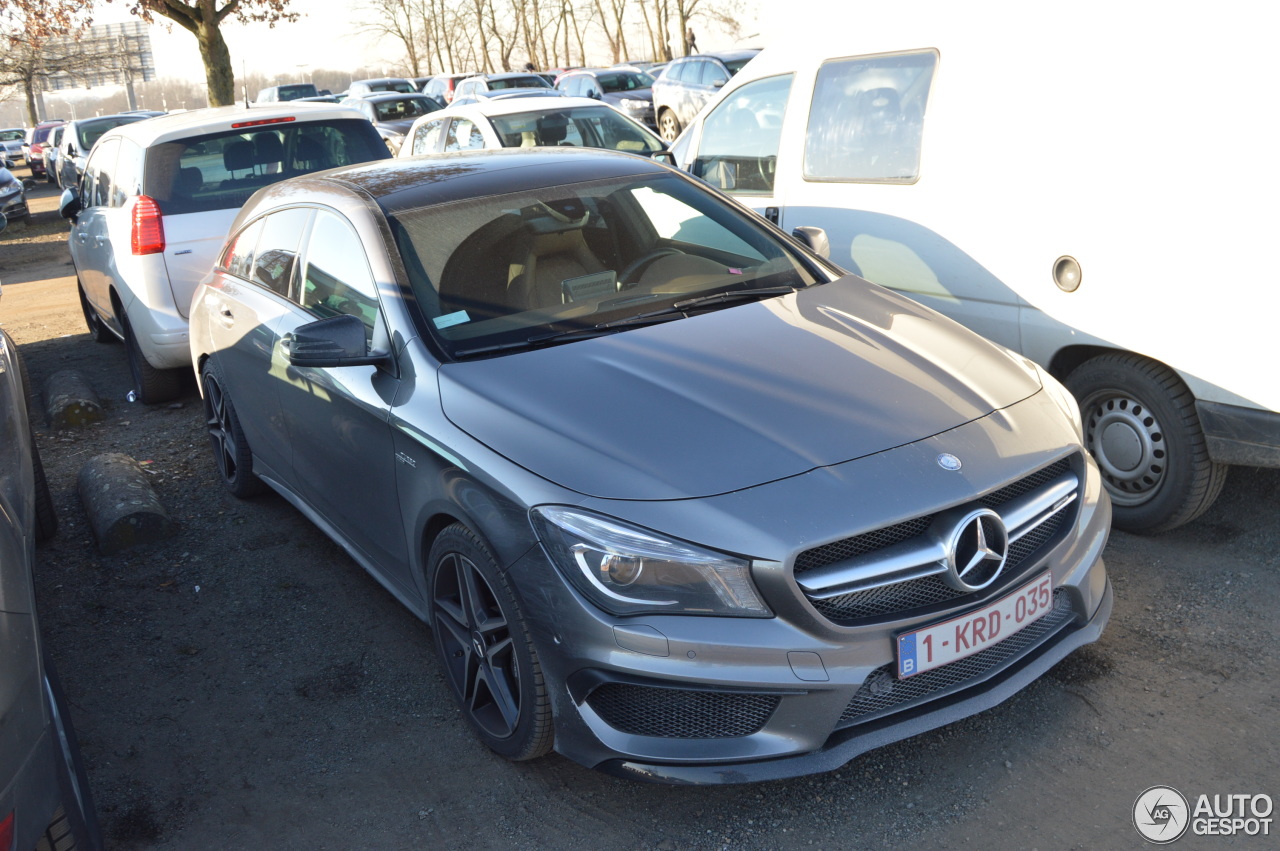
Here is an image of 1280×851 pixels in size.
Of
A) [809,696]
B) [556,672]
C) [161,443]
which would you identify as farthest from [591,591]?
[161,443]

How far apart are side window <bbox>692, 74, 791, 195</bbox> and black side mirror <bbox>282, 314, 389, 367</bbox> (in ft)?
9.30

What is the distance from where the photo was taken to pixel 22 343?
9.43 meters

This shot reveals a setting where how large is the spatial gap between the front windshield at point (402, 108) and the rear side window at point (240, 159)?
52.1 feet

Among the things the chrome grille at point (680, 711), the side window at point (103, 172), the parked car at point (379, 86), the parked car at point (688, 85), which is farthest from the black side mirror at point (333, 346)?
the parked car at point (379, 86)

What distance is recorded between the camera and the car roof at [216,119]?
21.1 ft

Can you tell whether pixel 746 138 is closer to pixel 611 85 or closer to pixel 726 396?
pixel 726 396

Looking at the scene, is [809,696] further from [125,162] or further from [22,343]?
[22,343]

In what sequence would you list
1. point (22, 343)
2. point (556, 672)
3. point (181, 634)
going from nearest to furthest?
point (556, 672), point (181, 634), point (22, 343)

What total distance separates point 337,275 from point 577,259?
2.77 ft

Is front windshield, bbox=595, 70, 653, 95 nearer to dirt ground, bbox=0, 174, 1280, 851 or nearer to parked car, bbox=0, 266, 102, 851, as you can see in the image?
dirt ground, bbox=0, 174, 1280, 851

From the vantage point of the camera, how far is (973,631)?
2.55 metres

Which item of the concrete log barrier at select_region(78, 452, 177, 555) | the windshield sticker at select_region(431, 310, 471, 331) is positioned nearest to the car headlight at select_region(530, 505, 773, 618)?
the windshield sticker at select_region(431, 310, 471, 331)

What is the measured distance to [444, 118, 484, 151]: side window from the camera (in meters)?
11.0

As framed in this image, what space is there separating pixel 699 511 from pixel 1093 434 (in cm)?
233
